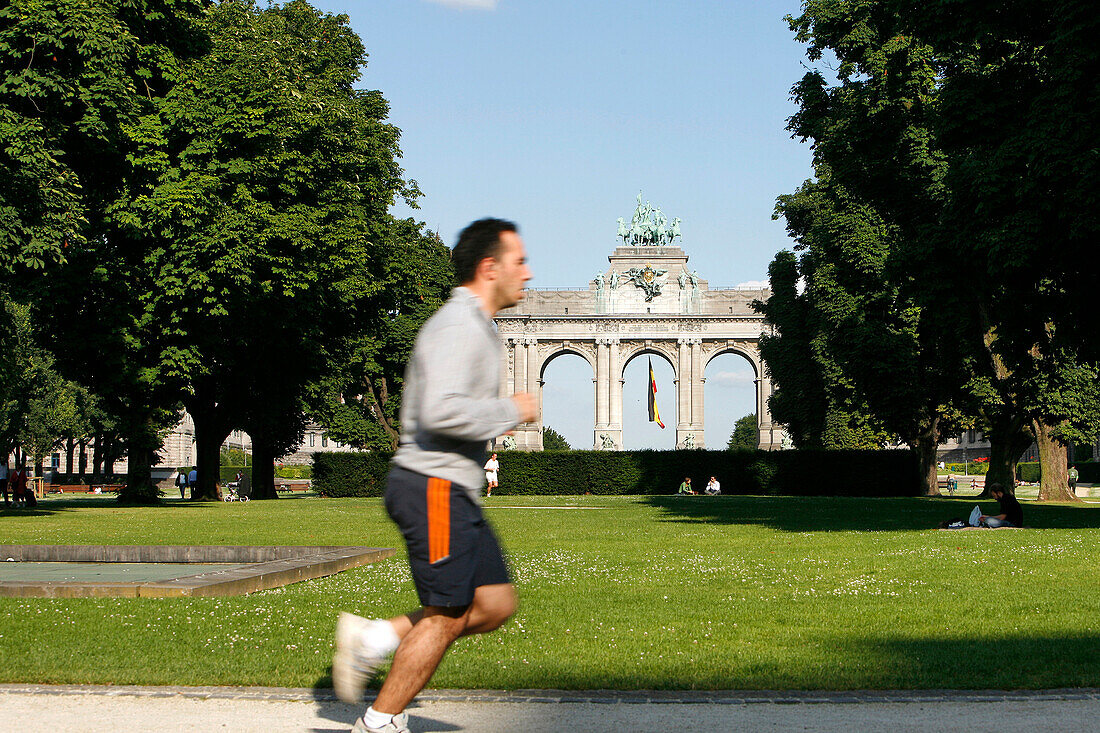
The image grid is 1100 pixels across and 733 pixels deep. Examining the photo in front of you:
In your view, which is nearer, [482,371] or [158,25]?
[482,371]

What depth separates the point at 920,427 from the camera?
140 feet

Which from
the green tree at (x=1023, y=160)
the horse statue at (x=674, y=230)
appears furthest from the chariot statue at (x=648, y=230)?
the green tree at (x=1023, y=160)

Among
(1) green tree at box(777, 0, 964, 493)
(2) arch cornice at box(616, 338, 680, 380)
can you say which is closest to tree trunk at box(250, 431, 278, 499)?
(1) green tree at box(777, 0, 964, 493)

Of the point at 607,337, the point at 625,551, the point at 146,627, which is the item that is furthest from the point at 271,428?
the point at 607,337

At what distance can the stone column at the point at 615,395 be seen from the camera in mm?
91312

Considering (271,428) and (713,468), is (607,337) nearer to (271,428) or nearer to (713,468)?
(713,468)

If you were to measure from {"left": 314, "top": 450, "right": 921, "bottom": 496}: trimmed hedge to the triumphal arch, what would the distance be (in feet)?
126

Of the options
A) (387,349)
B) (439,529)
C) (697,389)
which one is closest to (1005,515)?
(439,529)

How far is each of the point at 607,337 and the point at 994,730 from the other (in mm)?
87293

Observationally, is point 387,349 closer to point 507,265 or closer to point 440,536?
point 507,265

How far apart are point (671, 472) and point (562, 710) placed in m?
47.4

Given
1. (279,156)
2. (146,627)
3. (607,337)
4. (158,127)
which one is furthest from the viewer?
(607,337)

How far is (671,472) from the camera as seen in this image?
52.2m

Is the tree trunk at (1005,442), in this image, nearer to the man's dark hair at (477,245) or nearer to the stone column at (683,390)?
the man's dark hair at (477,245)
